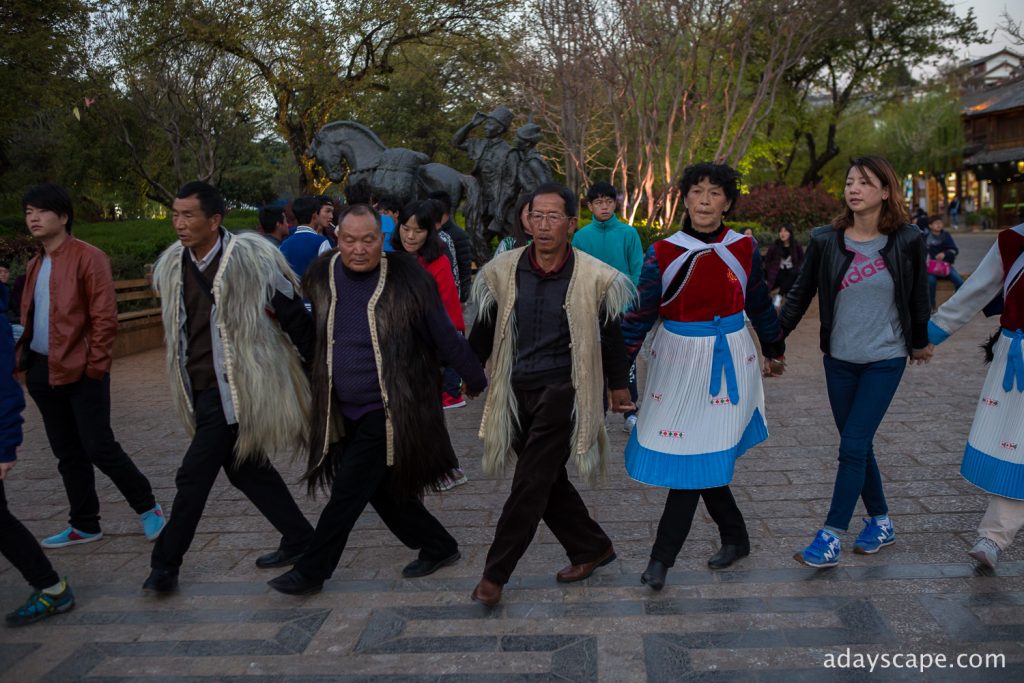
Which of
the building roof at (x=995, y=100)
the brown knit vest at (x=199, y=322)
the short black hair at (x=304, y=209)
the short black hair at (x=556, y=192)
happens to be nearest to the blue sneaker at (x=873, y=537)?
the short black hair at (x=556, y=192)

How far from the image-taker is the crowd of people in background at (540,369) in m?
3.78

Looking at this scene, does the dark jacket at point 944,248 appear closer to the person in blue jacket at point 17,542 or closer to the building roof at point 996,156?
the person in blue jacket at point 17,542

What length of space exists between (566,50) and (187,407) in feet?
47.6

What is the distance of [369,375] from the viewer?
390 cm

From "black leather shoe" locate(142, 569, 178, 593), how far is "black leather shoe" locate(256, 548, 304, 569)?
16.8 inches

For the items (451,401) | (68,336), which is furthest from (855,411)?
(451,401)

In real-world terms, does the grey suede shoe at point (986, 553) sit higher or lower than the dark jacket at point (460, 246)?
lower

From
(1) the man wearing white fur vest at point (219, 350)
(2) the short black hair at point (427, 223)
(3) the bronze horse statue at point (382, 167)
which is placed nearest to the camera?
(1) the man wearing white fur vest at point (219, 350)

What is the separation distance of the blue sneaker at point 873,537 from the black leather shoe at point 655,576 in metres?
0.97

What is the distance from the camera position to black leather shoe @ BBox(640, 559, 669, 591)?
388cm

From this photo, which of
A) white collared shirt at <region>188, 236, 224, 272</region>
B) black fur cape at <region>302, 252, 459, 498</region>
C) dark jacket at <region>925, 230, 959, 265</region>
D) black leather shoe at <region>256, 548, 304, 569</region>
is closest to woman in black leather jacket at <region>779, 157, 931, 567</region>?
black fur cape at <region>302, 252, 459, 498</region>

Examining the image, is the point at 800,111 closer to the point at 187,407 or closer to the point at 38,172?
the point at 38,172

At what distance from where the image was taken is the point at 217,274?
3951 mm

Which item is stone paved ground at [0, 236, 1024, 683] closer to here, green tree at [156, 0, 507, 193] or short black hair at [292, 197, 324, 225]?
short black hair at [292, 197, 324, 225]
